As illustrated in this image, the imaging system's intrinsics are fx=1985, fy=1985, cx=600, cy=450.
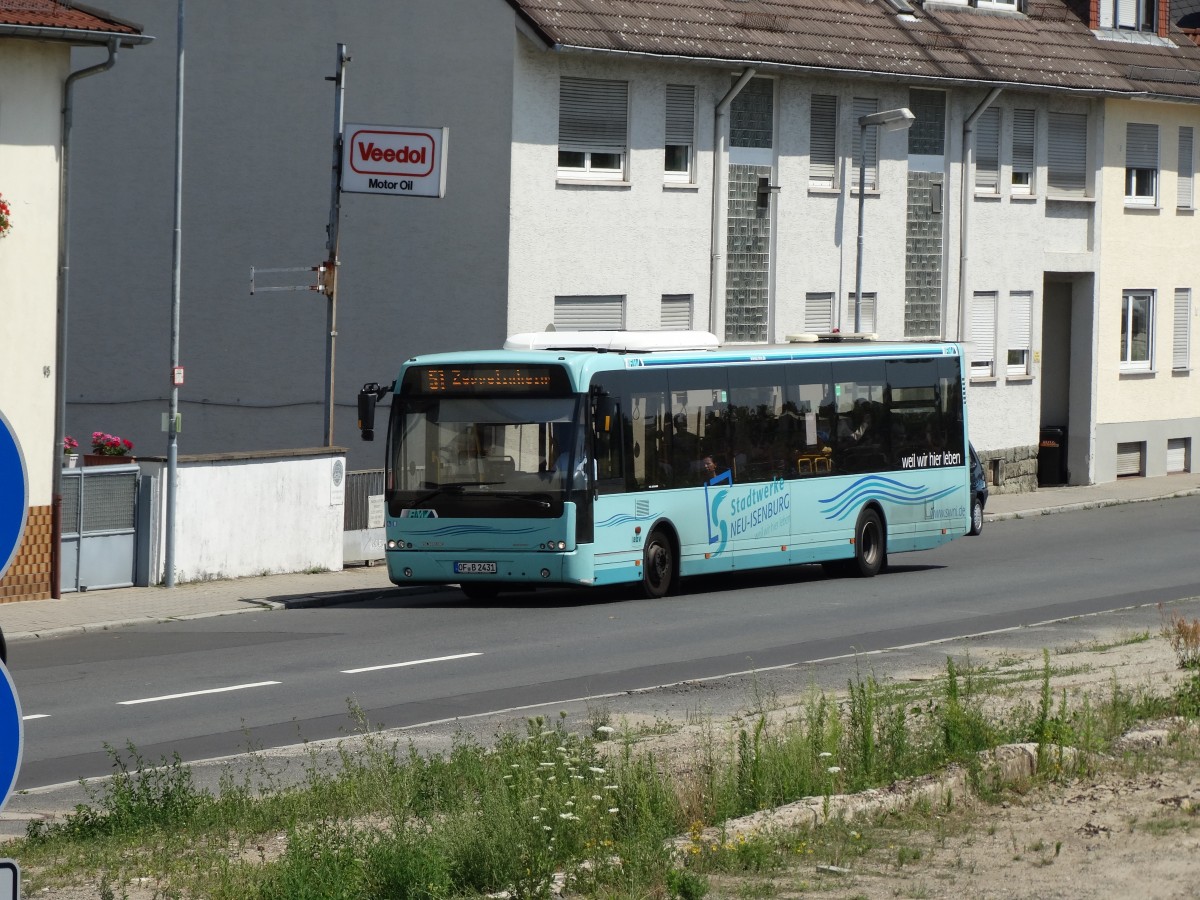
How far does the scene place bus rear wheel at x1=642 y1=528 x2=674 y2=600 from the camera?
2270 cm

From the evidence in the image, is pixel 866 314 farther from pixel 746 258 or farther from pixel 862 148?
pixel 862 148

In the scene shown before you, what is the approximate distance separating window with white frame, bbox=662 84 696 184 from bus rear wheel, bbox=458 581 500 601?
11.1 metres

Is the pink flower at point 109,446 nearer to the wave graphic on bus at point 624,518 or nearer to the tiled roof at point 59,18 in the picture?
the tiled roof at point 59,18

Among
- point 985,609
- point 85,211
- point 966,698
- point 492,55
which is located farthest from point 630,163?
point 966,698

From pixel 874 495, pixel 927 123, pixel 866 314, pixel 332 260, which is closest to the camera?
pixel 332 260

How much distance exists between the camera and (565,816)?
27.2 ft

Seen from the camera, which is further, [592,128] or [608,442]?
[592,128]

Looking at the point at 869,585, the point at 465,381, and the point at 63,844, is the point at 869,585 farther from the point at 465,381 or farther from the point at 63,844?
the point at 63,844

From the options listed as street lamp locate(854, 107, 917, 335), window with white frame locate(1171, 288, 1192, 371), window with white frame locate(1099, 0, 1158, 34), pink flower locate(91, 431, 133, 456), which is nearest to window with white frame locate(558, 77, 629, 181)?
street lamp locate(854, 107, 917, 335)

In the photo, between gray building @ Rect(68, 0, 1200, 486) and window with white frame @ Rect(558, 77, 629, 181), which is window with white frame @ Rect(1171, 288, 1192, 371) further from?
window with white frame @ Rect(558, 77, 629, 181)

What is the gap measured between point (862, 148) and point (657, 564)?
12.5 metres

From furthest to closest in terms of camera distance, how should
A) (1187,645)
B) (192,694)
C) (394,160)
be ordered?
(394,160) < (192,694) < (1187,645)

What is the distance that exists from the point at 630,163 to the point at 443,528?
11.4 m

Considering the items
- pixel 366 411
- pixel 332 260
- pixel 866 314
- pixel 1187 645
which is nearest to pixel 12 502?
pixel 1187 645
